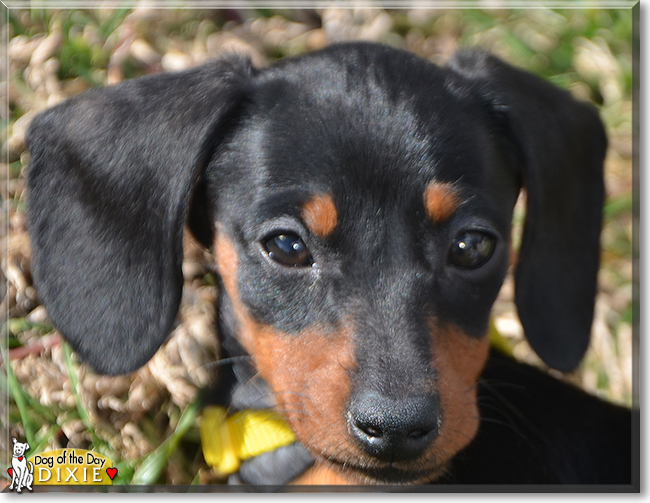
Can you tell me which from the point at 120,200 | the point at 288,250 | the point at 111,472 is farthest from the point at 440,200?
the point at 111,472

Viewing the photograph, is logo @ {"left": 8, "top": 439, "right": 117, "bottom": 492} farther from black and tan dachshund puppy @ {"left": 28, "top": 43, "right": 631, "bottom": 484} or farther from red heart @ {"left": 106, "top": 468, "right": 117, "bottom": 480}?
black and tan dachshund puppy @ {"left": 28, "top": 43, "right": 631, "bottom": 484}

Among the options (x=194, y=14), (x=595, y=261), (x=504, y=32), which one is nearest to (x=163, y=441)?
(x=595, y=261)

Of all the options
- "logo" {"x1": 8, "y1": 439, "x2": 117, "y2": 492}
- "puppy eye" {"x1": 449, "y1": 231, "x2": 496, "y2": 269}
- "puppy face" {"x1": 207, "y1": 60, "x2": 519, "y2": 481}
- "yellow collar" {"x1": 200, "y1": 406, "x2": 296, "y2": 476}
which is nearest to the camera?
"puppy face" {"x1": 207, "y1": 60, "x2": 519, "y2": 481}

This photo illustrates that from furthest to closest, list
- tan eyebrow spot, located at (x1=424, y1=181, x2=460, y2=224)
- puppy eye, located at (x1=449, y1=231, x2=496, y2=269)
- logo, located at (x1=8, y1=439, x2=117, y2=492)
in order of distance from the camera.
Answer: logo, located at (x1=8, y1=439, x2=117, y2=492) → puppy eye, located at (x1=449, y1=231, x2=496, y2=269) → tan eyebrow spot, located at (x1=424, y1=181, x2=460, y2=224)

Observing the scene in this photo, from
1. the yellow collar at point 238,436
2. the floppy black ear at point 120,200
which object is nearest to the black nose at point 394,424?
the yellow collar at point 238,436

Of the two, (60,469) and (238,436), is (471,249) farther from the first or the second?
(60,469)

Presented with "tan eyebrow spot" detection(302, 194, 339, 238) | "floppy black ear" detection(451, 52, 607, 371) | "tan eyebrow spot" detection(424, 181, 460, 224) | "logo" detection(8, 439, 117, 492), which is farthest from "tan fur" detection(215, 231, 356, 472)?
"floppy black ear" detection(451, 52, 607, 371)

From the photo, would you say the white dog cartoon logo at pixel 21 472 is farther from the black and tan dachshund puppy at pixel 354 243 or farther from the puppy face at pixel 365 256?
the puppy face at pixel 365 256

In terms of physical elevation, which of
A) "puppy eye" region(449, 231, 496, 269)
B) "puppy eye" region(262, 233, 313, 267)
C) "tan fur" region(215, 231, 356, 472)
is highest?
"puppy eye" region(262, 233, 313, 267)

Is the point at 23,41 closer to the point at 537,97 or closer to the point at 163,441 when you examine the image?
the point at 163,441
